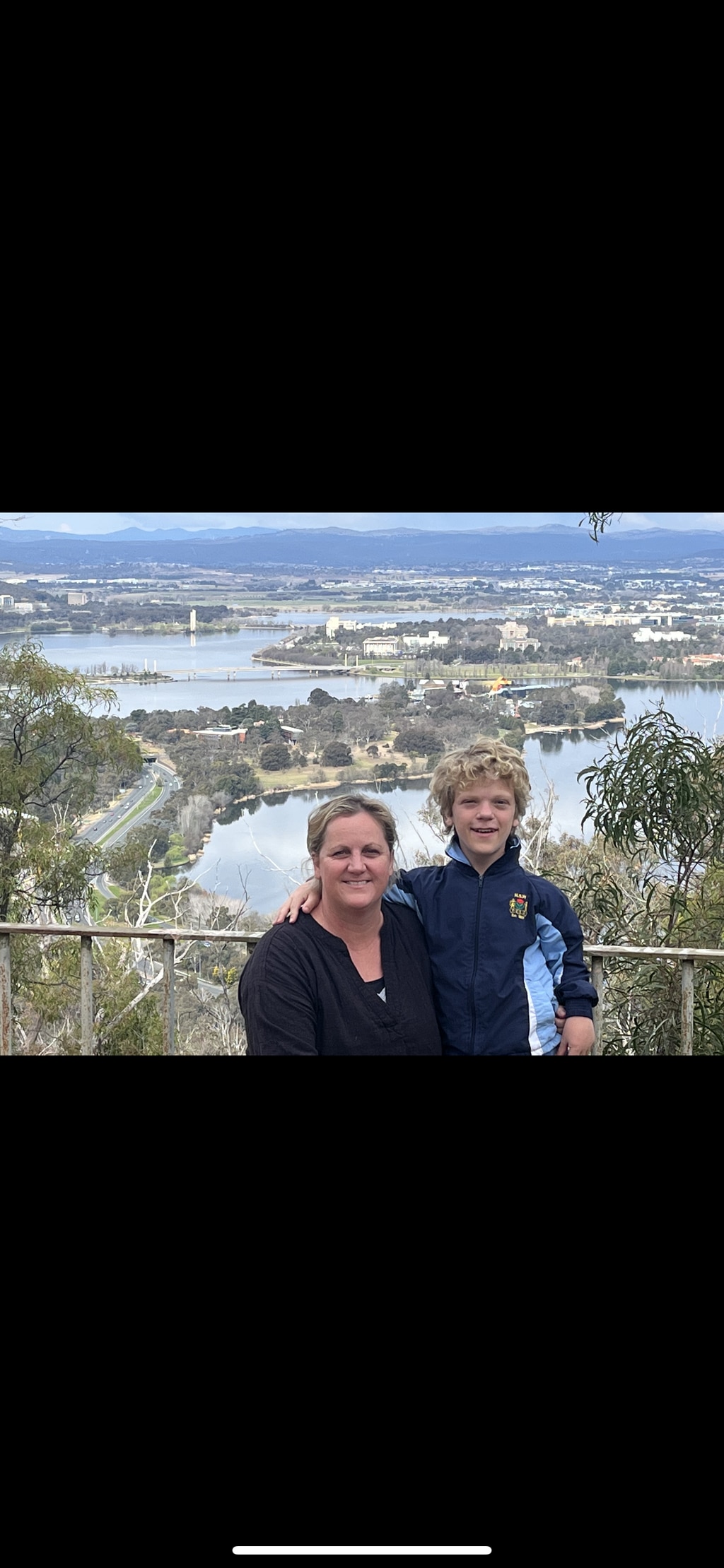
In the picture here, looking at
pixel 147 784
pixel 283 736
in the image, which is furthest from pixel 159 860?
pixel 283 736

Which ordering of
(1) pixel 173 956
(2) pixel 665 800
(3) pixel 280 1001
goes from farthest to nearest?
(2) pixel 665 800 → (1) pixel 173 956 → (3) pixel 280 1001

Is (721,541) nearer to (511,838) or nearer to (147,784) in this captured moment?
(511,838)

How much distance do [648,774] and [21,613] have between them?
77.1 inches

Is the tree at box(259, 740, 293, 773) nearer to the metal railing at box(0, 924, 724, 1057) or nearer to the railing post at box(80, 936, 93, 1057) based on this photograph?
the metal railing at box(0, 924, 724, 1057)

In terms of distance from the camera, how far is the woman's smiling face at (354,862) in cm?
247

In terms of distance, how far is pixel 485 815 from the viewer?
2592 millimetres

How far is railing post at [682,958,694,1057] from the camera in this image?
11.0ft

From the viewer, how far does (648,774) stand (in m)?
3.78

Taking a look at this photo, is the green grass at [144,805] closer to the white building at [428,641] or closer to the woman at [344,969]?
the white building at [428,641]

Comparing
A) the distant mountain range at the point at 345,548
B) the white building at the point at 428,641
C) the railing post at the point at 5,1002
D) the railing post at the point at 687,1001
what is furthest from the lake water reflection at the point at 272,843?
the railing post at the point at 687,1001

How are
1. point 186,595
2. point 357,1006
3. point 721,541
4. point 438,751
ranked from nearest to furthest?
point 357,1006
point 438,751
point 721,541
point 186,595

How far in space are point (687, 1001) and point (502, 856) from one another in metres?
1.08

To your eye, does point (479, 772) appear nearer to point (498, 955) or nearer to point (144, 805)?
point (498, 955)

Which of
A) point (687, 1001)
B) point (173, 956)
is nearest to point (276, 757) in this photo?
point (173, 956)
